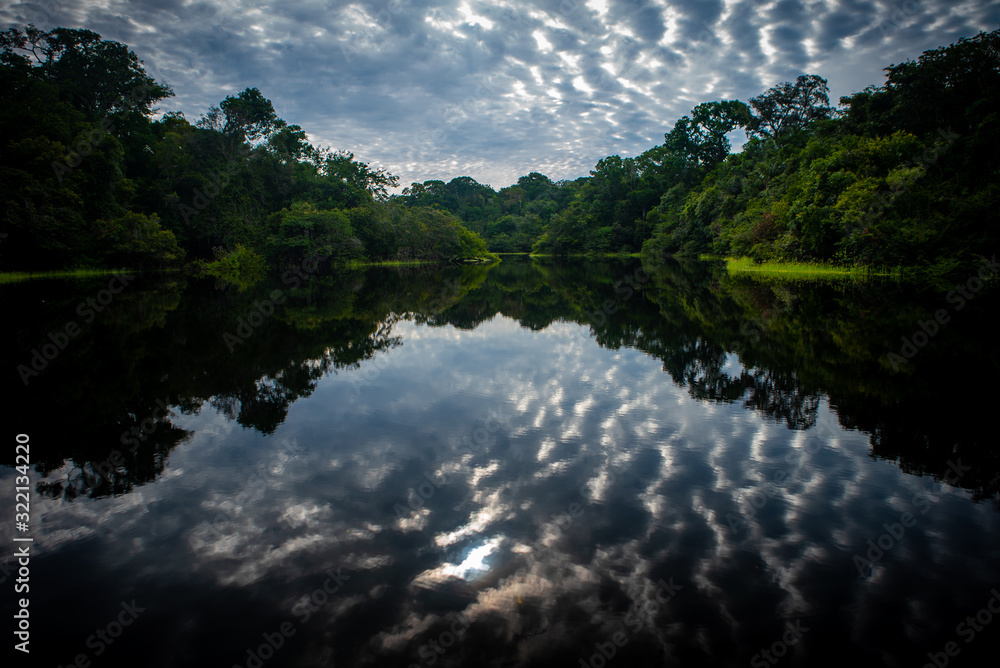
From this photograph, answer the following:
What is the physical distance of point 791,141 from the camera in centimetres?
4716

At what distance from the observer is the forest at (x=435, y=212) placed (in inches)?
952

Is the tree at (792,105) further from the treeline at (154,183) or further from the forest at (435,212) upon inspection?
the treeline at (154,183)

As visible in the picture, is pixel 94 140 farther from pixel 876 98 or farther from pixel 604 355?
pixel 876 98

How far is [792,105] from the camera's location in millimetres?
57344

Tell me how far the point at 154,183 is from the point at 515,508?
50.3 m

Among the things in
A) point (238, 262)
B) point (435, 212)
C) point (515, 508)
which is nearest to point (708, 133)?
point (435, 212)

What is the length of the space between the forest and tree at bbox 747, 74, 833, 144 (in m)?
0.17

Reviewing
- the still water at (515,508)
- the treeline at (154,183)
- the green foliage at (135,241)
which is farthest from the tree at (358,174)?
the still water at (515,508)

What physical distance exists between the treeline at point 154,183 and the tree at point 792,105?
131 feet

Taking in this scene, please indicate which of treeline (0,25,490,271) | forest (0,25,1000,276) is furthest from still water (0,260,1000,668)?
treeline (0,25,490,271)

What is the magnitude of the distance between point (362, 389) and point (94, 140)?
34.9 m

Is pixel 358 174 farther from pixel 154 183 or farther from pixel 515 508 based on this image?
pixel 515 508

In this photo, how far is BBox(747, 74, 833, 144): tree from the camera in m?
56.0

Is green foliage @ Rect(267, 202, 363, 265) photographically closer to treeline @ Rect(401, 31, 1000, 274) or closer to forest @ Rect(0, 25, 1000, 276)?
forest @ Rect(0, 25, 1000, 276)
